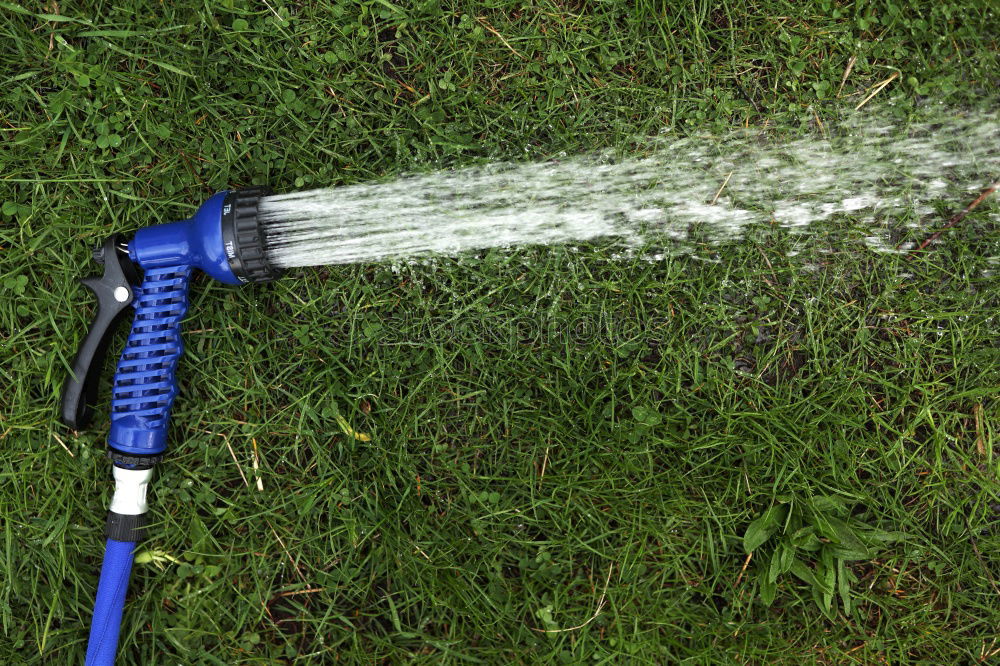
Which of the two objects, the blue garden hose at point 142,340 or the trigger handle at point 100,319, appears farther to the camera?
the trigger handle at point 100,319

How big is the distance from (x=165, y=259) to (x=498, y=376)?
1287 mm

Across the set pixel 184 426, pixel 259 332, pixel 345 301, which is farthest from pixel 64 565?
pixel 345 301

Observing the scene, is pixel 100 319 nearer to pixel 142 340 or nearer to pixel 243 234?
pixel 142 340

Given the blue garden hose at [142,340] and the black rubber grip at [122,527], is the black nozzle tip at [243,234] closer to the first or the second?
the blue garden hose at [142,340]

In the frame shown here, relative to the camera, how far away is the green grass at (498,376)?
7.36 feet

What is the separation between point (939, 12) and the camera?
93.5 inches

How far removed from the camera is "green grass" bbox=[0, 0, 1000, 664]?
224 centimetres

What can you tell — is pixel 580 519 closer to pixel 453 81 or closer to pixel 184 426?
pixel 184 426

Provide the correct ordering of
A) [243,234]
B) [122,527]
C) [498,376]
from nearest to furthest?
[243,234], [122,527], [498,376]

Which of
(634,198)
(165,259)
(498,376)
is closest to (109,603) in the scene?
(165,259)

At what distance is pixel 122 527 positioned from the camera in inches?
83.5

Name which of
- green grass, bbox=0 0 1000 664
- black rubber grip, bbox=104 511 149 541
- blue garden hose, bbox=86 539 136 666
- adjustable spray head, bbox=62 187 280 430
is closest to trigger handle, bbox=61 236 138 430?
adjustable spray head, bbox=62 187 280 430

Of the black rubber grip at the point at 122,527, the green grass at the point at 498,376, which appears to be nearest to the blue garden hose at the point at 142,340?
the black rubber grip at the point at 122,527

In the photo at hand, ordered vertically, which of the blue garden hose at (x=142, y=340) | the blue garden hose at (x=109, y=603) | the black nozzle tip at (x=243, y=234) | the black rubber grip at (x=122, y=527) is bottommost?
the blue garden hose at (x=109, y=603)
